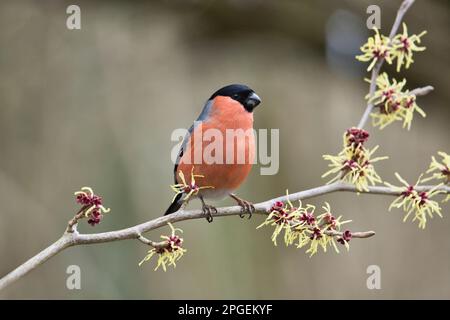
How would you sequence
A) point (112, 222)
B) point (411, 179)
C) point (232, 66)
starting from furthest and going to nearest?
point (232, 66) < point (411, 179) < point (112, 222)

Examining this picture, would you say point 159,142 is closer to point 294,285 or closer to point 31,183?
point 31,183

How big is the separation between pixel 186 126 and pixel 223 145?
6.99 ft

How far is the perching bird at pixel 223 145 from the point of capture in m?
4.01

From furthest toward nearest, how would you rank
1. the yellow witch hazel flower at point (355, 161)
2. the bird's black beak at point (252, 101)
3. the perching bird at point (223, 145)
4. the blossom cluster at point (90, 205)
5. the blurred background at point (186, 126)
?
the blurred background at point (186, 126) → the bird's black beak at point (252, 101) → the perching bird at point (223, 145) → the yellow witch hazel flower at point (355, 161) → the blossom cluster at point (90, 205)

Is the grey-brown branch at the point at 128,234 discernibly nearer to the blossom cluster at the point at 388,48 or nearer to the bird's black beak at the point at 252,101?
the blossom cluster at the point at 388,48

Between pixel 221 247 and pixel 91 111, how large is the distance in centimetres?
176

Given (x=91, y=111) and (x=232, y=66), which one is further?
(x=232, y=66)

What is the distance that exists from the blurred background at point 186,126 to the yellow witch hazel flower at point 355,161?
2853mm

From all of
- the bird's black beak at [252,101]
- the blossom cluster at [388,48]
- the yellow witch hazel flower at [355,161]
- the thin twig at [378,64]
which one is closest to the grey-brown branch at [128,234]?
the yellow witch hazel flower at [355,161]

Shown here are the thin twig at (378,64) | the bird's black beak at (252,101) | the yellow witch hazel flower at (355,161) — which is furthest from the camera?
the bird's black beak at (252,101)

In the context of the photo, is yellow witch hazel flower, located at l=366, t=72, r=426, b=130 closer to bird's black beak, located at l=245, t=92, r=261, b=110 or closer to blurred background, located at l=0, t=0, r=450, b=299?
bird's black beak, located at l=245, t=92, r=261, b=110

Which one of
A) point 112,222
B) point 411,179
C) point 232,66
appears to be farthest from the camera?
point 232,66

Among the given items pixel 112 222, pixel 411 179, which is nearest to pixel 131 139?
pixel 112 222

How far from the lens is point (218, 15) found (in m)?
6.07
